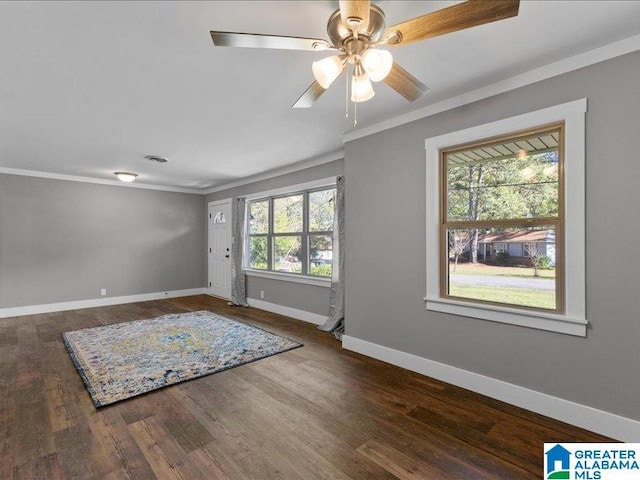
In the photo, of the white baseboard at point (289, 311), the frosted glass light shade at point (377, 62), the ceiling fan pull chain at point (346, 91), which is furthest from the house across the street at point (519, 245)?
the white baseboard at point (289, 311)

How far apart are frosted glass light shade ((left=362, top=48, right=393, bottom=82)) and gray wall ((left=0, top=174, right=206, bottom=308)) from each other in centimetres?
623

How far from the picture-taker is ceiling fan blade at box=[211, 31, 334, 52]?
132cm

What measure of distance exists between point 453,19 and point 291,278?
412cm

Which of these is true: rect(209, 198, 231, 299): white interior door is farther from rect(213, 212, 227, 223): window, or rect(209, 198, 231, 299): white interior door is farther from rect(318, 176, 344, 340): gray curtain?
rect(318, 176, 344, 340): gray curtain

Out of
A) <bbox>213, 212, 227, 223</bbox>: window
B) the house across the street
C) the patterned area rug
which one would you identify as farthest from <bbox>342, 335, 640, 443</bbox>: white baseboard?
<bbox>213, 212, 227, 223</bbox>: window

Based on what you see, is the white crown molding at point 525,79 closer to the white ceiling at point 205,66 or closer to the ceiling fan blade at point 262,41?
the white ceiling at point 205,66

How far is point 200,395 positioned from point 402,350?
1.87 meters

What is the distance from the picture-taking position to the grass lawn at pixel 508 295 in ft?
7.46

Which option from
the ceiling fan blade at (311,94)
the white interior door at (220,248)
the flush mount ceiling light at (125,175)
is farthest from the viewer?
the white interior door at (220,248)

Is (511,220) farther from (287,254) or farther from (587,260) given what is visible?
(287,254)

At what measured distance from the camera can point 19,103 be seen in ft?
8.54

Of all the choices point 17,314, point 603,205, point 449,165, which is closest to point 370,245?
point 449,165

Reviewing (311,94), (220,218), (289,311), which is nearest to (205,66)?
(311,94)

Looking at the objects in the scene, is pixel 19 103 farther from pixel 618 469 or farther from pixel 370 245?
pixel 618 469
